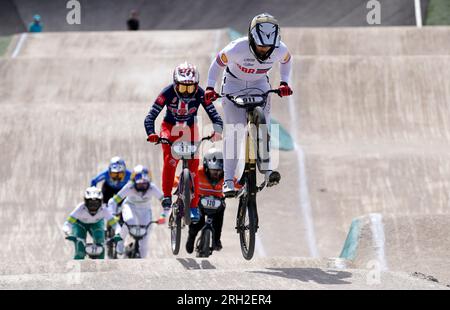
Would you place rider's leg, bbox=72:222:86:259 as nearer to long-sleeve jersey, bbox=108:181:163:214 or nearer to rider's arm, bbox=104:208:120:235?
rider's arm, bbox=104:208:120:235

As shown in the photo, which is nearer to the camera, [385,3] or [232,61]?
[232,61]

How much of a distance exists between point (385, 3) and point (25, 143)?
67.8 ft

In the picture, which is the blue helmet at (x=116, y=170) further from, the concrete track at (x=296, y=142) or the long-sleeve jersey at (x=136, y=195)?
the concrete track at (x=296, y=142)

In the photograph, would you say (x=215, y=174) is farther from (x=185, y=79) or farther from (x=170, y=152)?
(x=185, y=79)

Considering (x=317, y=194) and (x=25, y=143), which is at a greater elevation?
(x=25, y=143)

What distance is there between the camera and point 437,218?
1398 cm

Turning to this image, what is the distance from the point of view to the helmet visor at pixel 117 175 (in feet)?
55.7

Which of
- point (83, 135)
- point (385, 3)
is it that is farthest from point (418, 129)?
point (385, 3)

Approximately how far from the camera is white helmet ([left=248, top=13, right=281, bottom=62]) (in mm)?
10711

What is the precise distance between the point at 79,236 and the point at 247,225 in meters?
4.92

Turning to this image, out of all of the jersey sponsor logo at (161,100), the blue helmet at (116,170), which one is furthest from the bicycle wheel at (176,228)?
the blue helmet at (116,170)

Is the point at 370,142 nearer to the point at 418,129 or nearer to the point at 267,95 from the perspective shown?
the point at 418,129
